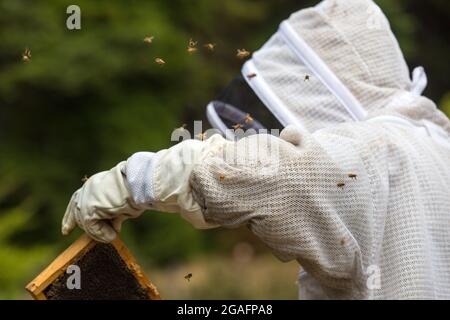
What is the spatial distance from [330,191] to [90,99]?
27.8 ft

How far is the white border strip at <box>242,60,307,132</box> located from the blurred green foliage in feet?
20.8

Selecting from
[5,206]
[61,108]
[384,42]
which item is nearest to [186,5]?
[61,108]

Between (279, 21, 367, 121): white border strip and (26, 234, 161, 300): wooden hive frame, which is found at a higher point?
(279, 21, 367, 121): white border strip

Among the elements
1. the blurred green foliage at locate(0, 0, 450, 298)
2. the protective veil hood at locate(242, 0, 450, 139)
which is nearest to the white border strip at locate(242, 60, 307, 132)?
the protective veil hood at locate(242, 0, 450, 139)

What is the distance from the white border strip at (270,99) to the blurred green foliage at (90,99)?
6340mm

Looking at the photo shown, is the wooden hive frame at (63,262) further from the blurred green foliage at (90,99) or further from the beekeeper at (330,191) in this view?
the blurred green foliage at (90,99)

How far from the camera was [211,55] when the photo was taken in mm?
14625

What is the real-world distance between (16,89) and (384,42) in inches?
317

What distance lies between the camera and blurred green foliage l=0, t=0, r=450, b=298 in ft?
34.2

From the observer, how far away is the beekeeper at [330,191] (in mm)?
2879

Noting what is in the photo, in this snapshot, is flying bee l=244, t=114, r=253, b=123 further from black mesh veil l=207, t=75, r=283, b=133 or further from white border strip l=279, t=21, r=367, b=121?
white border strip l=279, t=21, r=367, b=121

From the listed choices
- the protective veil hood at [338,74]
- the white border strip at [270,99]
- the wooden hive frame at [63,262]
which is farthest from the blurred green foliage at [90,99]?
the wooden hive frame at [63,262]

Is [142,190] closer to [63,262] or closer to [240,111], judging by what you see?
[63,262]
